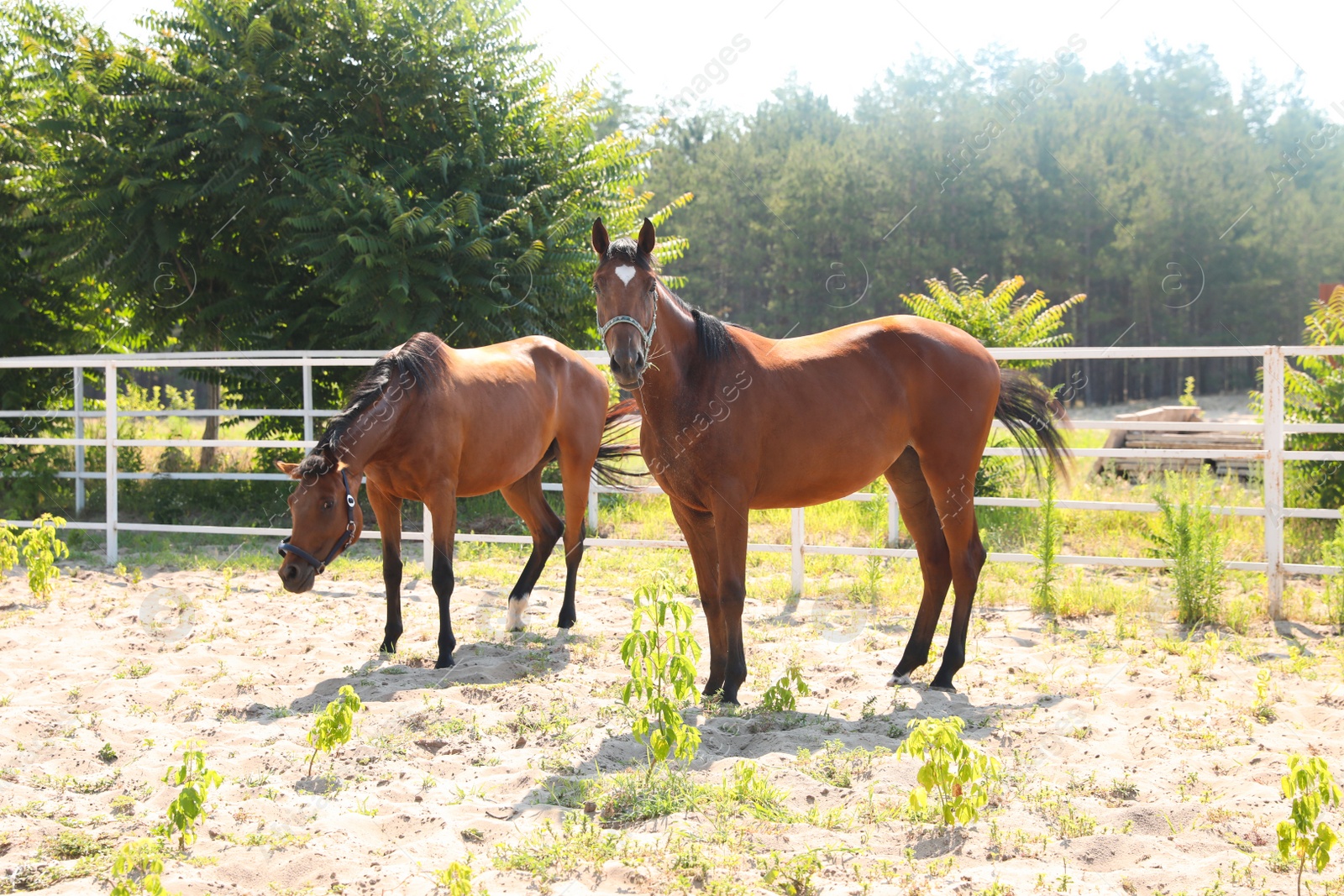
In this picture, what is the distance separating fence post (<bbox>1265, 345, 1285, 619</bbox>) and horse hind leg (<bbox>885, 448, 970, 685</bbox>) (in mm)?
2331

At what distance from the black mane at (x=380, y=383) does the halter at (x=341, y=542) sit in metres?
0.14

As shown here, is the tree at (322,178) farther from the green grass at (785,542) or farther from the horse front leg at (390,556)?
the horse front leg at (390,556)

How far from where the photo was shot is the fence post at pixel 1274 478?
5.64m

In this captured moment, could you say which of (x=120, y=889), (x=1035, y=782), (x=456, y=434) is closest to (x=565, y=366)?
(x=456, y=434)

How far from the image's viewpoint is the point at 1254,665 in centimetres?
469

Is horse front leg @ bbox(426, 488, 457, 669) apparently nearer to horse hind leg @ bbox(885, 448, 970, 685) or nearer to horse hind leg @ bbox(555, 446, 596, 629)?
horse hind leg @ bbox(555, 446, 596, 629)

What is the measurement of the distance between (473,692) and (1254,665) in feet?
12.4

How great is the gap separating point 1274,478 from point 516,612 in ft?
15.1

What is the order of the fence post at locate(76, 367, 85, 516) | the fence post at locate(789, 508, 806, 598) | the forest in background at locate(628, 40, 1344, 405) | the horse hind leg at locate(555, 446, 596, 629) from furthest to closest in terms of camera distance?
the forest in background at locate(628, 40, 1344, 405) → the fence post at locate(76, 367, 85, 516) → the fence post at locate(789, 508, 806, 598) → the horse hind leg at locate(555, 446, 596, 629)

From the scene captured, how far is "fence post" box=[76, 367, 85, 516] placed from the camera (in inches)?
351

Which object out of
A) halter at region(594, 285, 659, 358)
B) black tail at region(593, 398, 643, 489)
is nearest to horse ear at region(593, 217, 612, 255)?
halter at region(594, 285, 659, 358)

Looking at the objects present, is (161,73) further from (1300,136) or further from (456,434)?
(1300,136)

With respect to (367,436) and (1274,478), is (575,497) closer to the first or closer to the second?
(367,436)

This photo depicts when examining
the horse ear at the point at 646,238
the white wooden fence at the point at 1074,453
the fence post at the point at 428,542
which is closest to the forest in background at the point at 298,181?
the white wooden fence at the point at 1074,453
